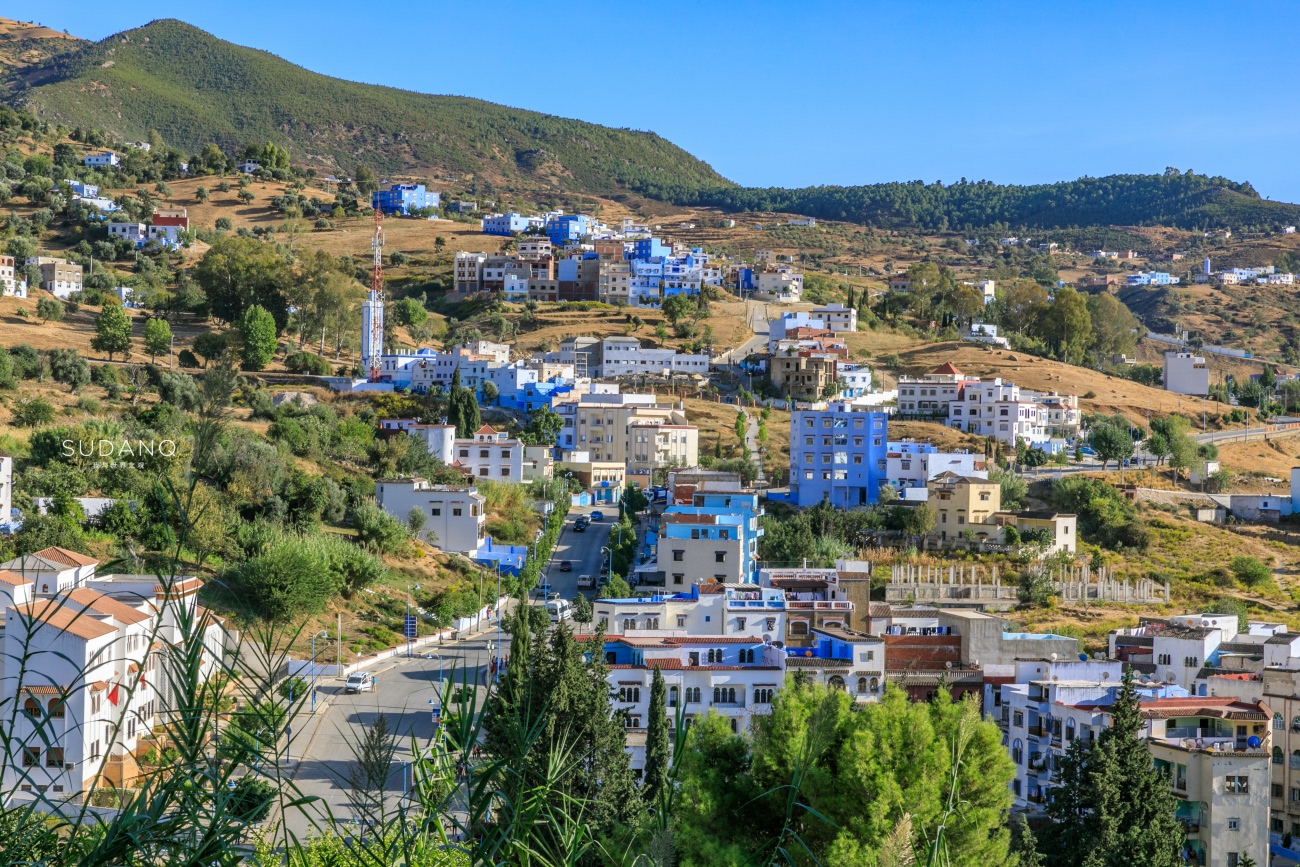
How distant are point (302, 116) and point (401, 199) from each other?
129ft

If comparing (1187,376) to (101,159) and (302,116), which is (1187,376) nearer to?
(101,159)

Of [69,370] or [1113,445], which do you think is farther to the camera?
[1113,445]

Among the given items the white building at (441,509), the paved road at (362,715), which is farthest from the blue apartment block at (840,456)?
the paved road at (362,715)

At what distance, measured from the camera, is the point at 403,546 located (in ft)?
98.1

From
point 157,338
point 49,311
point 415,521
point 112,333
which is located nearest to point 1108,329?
point 157,338

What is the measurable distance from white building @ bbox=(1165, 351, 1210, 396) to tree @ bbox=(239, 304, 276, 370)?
34579 millimetres

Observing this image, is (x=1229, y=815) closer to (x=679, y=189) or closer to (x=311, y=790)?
(x=311, y=790)

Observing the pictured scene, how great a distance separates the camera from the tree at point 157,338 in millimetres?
42281

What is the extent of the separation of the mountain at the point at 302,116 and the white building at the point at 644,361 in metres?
55.8

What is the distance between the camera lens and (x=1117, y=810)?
13328 mm

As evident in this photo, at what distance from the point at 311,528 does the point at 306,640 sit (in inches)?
211

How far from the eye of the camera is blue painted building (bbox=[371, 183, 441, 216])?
7938 centimetres

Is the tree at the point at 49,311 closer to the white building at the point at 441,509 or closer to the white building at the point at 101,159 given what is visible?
the white building at the point at 441,509

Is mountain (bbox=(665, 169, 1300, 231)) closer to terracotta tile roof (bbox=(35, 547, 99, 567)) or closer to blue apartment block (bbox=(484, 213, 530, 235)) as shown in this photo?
blue apartment block (bbox=(484, 213, 530, 235))
